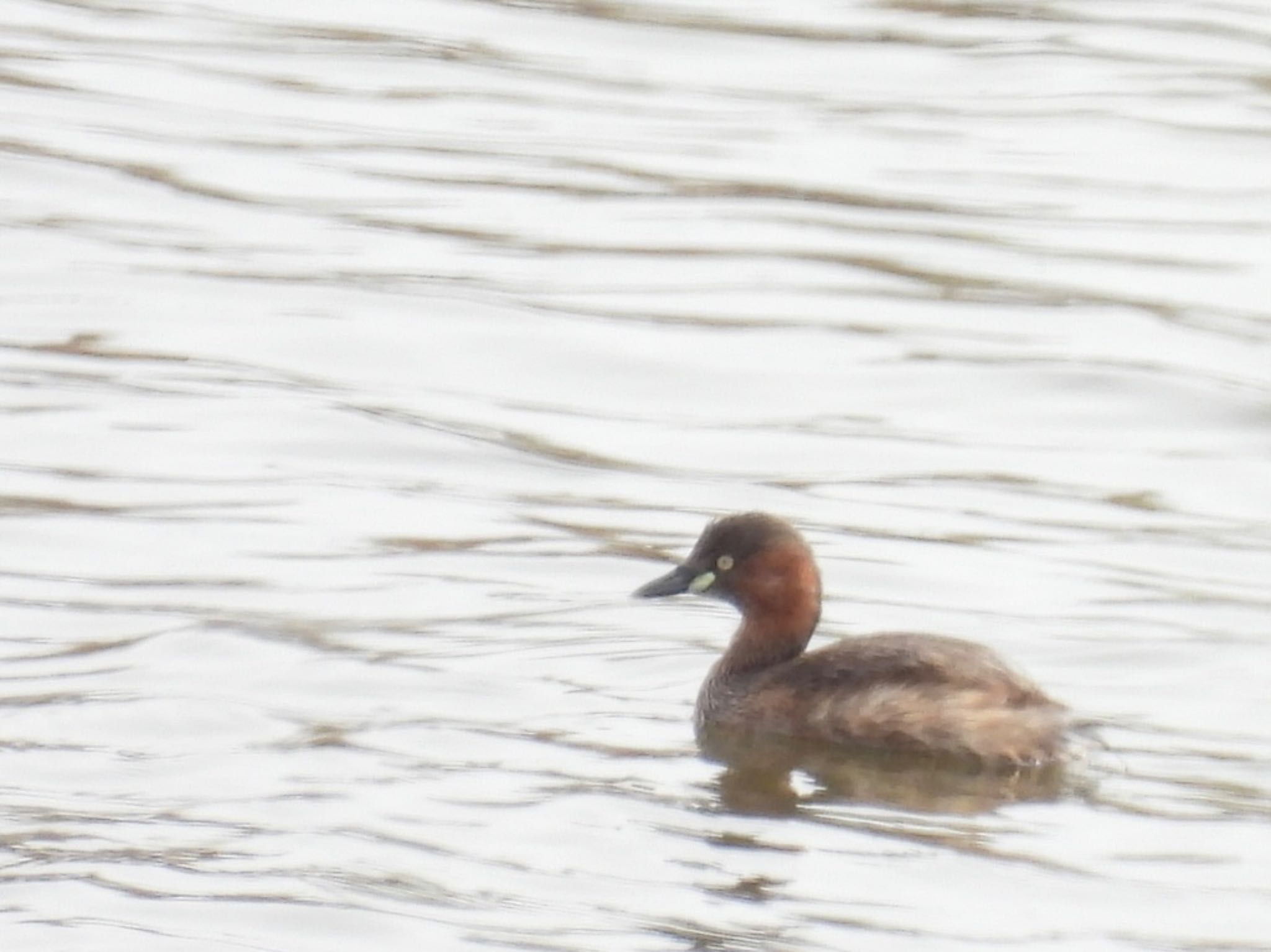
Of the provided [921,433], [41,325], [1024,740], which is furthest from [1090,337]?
[1024,740]

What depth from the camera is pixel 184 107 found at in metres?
16.1

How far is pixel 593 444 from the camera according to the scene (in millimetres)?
11422

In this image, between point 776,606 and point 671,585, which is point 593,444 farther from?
point 776,606

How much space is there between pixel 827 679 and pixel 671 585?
29.0 inches

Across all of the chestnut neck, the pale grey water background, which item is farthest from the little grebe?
the pale grey water background

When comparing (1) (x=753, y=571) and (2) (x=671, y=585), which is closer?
(1) (x=753, y=571)

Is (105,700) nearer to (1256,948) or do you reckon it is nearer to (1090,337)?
(1256,948)

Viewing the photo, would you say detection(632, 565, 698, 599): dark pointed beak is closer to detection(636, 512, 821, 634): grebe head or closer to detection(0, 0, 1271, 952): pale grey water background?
detection(636, 512, 821, 634): grebe head

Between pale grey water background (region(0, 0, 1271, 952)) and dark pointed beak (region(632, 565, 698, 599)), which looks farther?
dark pointed beak (region(632, 565, 698, 599))

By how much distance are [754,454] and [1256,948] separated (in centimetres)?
485

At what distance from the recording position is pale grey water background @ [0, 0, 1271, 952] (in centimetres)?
710

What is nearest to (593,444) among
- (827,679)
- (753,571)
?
(753,571)

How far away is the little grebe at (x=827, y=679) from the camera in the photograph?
319 inches

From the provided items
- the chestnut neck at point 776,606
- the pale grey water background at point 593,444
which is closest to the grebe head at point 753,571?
the chestnut neck at point 776,606
